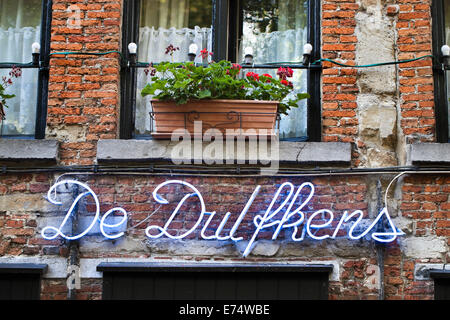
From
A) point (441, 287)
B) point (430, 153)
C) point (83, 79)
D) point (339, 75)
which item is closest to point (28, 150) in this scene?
point (83, 79)

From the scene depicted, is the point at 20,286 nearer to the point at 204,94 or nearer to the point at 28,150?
the point at 28,150

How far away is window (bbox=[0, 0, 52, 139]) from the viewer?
4.93 m

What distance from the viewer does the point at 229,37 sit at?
16.8 ft

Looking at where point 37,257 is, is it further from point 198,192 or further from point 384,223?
point 384,223

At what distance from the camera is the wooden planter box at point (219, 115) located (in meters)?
4.38

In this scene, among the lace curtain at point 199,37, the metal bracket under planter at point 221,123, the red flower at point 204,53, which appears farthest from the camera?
the lace curtain at point 199,37

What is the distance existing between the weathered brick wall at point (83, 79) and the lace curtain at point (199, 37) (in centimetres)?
34

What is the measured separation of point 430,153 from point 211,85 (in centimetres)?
188

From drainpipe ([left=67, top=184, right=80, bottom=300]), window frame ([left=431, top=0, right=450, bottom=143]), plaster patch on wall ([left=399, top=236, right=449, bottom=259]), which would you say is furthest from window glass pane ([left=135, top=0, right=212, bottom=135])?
plaster patch on wall ([left=399, top=236, right=449, bottom=259])

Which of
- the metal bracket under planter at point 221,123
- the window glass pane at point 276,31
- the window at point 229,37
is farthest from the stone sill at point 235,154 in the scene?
the window glass pane at point 276,31

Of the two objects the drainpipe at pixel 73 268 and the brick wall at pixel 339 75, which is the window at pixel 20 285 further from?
the brick wall at pixel 339 75

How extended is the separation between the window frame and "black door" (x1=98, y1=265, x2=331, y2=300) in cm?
166

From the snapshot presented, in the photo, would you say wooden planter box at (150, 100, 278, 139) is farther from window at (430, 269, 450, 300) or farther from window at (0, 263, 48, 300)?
window at (430, 269, 450, 300)
